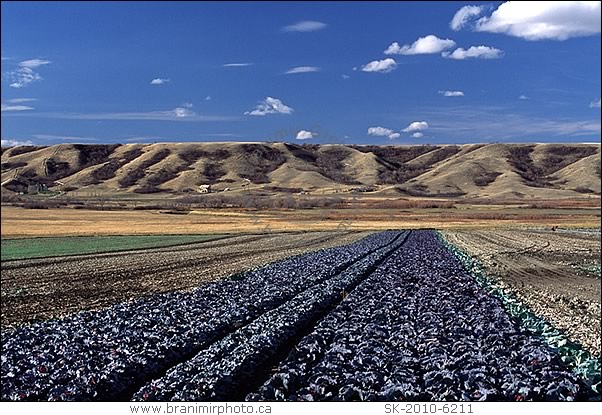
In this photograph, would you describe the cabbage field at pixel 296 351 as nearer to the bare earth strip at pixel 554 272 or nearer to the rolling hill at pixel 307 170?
the bare earth strip at pixel 554 272

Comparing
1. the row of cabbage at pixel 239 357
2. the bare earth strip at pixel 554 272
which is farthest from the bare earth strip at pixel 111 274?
the bare earth strip at pixel 554 272

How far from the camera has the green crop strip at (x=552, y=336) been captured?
9.94m

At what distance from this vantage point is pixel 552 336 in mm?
12781

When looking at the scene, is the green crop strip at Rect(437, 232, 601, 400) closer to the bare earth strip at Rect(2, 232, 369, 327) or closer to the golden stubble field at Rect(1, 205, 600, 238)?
the bare earth strip at Rect(2, 232, 369, 327)

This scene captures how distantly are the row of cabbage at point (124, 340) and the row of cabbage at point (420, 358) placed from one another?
1.93m

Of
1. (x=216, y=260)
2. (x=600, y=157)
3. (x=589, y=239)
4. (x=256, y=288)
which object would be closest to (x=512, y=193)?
(x=600, y=157)

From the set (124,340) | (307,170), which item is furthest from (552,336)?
(307,170)

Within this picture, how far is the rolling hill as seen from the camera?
9331 centimetres

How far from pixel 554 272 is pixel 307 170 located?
147851 millimetres

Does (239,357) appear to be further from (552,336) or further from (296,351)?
(552,336)

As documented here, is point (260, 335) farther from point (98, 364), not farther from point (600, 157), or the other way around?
point (600, 157)

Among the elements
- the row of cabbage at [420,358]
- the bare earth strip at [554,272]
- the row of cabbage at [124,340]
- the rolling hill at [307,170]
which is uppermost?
the rolling hill at [307,170]

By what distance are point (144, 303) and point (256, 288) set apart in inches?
130

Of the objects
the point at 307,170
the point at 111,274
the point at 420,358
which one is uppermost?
the point at 307,170
